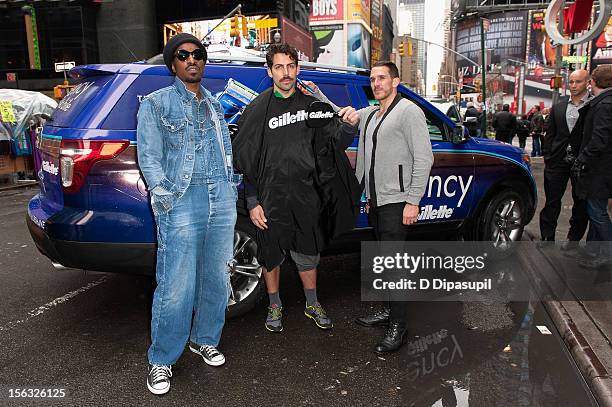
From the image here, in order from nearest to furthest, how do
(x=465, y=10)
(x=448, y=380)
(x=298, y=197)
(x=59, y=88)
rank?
1. (x=448, y=380)
2. (x=298, y=197)
3. (x=59, y=88)
4. (x=465, y=10)

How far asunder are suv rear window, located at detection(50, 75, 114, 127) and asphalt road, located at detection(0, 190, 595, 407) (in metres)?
1.63

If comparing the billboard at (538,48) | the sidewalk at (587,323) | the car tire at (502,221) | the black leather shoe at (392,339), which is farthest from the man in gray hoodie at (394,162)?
the billboard at (538,48)

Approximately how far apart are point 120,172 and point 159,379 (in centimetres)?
137

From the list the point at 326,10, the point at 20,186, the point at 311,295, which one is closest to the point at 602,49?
the point at 326,10

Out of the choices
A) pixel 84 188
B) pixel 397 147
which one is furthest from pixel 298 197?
pixel 84 188

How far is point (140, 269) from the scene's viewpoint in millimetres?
3602

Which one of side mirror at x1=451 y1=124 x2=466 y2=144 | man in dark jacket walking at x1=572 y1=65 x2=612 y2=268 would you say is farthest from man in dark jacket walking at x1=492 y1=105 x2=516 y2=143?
side mirror at x1=451 y1=124 x2=466 y2=144

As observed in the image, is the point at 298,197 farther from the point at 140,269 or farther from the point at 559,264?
the point at 559,264

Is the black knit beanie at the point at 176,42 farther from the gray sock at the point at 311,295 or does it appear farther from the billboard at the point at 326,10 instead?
the billboard at the point at 326,10

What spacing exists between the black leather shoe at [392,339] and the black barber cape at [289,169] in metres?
0.80

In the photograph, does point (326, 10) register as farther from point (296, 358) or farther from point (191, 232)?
point (191, 232)

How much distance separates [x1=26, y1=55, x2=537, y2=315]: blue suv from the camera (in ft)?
11.2

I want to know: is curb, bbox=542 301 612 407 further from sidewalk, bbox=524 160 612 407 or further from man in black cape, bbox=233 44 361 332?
man in black cape, bbox=233 44 361 332

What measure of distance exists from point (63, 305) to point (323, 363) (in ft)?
8.19
